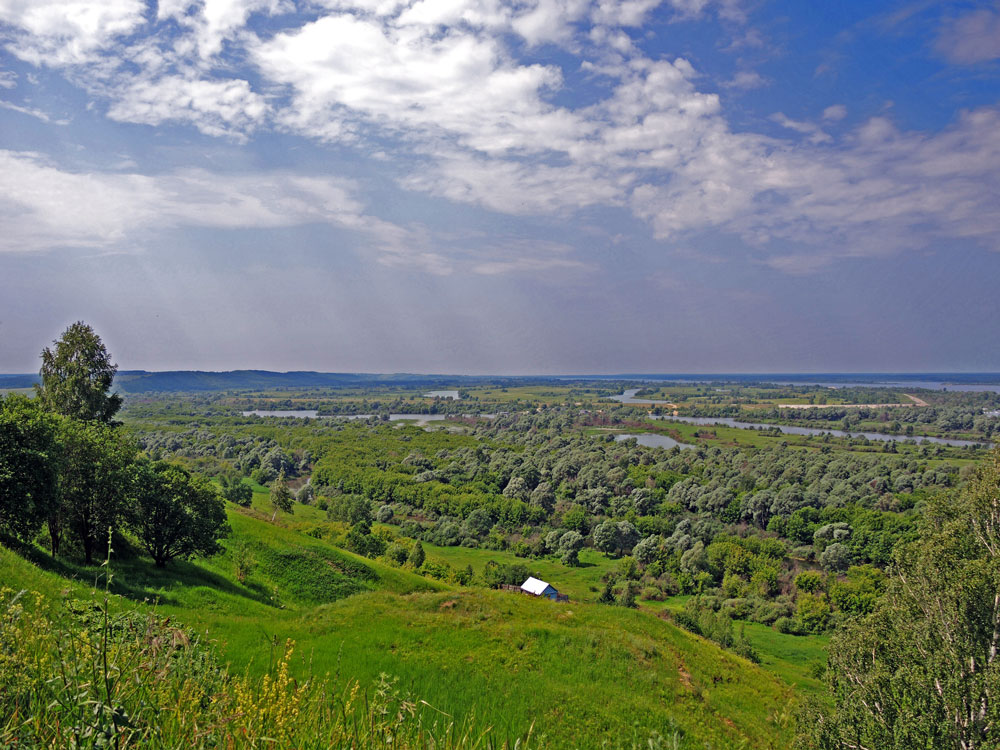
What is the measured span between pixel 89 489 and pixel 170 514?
397 cm

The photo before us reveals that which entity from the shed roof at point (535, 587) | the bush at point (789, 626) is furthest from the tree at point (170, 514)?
the bush at point (789, 626)

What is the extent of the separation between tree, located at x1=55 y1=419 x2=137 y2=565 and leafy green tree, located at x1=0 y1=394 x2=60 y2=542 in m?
2.11

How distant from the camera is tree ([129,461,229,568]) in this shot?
23.5m

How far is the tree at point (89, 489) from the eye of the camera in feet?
67.1

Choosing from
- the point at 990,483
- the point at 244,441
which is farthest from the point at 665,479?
the point at 244,441

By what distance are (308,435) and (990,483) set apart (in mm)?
140481

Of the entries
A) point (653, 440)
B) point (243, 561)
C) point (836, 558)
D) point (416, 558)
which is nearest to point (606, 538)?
point (836, 558)

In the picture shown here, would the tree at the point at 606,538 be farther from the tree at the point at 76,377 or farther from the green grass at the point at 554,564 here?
the tree at the point at 76,377

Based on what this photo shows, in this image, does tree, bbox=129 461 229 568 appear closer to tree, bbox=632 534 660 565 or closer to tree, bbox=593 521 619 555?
tree, bbox=632 534 660 565

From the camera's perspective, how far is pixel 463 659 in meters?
17.8

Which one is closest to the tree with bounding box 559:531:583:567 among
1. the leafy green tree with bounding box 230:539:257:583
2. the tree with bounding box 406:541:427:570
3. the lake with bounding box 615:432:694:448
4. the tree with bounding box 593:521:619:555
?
the tree with bounding box 593:521:619:555

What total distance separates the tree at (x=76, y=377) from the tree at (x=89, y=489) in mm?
12317

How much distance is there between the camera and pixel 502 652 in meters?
18.7

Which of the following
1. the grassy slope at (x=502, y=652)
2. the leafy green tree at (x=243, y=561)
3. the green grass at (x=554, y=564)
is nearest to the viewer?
the grassy slope at (x=502, y=652)
